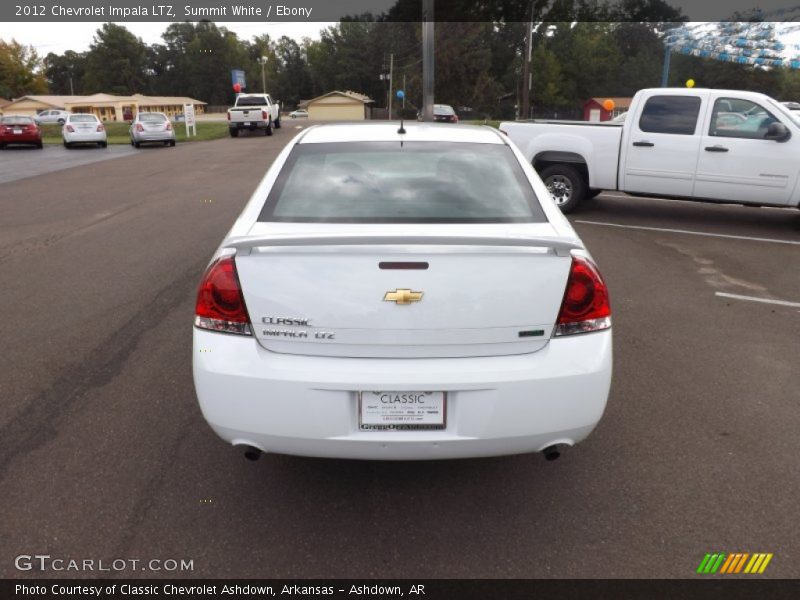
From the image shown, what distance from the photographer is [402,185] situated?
11.8ft

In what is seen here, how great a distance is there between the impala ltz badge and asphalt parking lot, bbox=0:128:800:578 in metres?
1.03

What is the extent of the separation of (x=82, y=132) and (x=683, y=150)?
26415 millimetres

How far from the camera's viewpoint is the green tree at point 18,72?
10325cm

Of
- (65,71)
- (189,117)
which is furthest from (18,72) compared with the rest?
(189,117)

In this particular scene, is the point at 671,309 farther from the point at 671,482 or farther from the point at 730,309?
the point at 671,482

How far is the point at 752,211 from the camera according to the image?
1190cm

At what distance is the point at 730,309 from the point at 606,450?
327 cm

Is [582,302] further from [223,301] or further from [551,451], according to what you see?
[223,301]

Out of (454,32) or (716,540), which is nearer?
(716,540)

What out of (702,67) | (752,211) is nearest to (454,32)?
(702,67)

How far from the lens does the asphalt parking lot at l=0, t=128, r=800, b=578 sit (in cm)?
290

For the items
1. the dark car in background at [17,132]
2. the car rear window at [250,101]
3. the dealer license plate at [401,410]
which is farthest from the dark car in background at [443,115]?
the dealer license plate at [401,410]

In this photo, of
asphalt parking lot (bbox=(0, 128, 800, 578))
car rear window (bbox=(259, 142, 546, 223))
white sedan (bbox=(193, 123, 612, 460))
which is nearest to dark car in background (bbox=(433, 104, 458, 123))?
asphalt parking lot (bbox=(0, 128, 800, 578))

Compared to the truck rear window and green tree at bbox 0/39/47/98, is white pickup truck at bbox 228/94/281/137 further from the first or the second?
green tree at bbox 0/39/47/98
